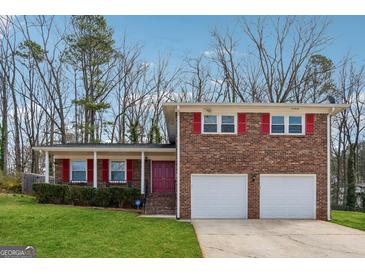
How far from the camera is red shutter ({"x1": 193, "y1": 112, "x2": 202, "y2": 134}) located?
14.3m

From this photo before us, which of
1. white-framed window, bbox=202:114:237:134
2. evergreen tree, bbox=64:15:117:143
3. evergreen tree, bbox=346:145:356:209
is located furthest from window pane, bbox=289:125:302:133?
evergreen tree, bbox=64:15:117:143

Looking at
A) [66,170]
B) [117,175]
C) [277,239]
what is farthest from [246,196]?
[66,170]

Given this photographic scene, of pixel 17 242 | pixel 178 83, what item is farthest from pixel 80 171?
pixel 178 83

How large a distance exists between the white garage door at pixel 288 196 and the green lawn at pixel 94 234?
3.63 metres

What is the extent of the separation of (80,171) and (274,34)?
18.8 m

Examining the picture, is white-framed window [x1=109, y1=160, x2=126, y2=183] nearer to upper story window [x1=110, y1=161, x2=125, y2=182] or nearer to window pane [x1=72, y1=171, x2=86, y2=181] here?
upper story window [x1=110, y1=161, x2=125, y2=182]

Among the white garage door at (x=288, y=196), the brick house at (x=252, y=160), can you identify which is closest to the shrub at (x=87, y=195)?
the brick house at (x=252, y=160)

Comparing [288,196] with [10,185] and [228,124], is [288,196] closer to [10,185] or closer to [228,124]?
[228,124]

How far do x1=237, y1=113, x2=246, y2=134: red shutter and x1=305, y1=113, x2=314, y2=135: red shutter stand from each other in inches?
91.8

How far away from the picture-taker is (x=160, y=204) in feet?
51.9

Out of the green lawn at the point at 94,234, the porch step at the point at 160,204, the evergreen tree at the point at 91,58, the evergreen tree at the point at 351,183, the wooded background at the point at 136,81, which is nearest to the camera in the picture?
the green lawn at the point at 94,234

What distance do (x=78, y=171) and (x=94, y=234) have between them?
890 cm

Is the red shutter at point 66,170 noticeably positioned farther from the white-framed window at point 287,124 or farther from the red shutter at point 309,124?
the red shutter at point 309,124

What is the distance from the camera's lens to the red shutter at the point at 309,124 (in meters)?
14.5
